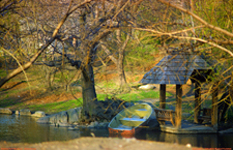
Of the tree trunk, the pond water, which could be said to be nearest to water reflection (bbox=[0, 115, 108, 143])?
the pond water

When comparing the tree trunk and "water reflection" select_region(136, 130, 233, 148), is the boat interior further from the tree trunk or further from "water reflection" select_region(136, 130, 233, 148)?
the tree trunk

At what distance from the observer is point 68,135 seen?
37.9 ft

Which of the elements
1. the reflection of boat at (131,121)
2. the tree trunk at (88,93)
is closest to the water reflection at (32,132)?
the reflection of boat at (131,121)

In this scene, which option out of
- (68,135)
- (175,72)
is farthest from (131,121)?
(175,72)

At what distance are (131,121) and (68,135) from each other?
323 centimetres

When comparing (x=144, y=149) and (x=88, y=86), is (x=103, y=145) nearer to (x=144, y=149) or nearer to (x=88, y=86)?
(x=144, y=149)

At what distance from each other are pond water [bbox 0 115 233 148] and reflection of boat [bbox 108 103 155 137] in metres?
0.38

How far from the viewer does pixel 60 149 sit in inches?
200

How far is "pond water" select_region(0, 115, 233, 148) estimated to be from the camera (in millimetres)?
10219

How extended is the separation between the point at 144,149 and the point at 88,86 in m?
9.17

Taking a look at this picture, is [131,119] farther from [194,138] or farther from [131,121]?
[194,138]

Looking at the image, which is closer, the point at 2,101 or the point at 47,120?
the point at 47,120

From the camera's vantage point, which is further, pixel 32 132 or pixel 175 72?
pixel 32 132

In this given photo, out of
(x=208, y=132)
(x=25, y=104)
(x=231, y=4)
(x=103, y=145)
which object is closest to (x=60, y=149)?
(x=103, y=145)
